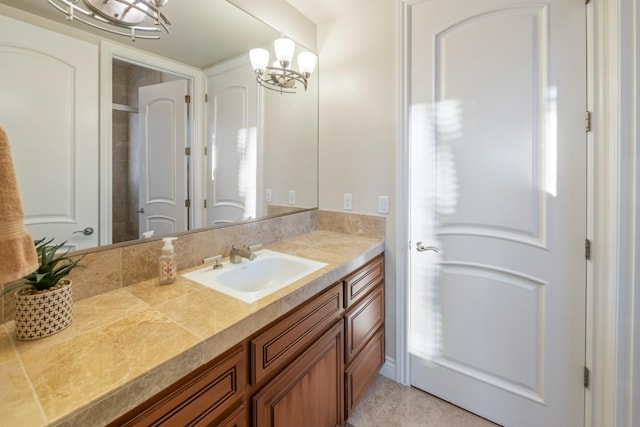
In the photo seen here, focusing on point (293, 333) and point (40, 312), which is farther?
point (293, 333)

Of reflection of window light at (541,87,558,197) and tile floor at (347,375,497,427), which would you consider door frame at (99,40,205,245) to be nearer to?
tile floor at (347,375,497,427)

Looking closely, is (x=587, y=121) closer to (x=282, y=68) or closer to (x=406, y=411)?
(x=282, y=68)

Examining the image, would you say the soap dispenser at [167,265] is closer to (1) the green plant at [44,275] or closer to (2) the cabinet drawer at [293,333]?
(1) the green plant at [44,275]

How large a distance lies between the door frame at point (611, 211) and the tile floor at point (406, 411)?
0.58m

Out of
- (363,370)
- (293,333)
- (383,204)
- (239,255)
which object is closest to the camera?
(293,333)

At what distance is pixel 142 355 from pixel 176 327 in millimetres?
137

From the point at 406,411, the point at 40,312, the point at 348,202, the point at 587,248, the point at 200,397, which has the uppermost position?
the point at 348,202

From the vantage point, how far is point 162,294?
1078 millimetres

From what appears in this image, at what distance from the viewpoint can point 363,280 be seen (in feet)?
5.33

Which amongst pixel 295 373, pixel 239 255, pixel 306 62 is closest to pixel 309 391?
pixel 295 373

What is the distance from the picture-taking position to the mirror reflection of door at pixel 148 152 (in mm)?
1162

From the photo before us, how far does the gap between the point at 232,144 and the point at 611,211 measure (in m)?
1.80

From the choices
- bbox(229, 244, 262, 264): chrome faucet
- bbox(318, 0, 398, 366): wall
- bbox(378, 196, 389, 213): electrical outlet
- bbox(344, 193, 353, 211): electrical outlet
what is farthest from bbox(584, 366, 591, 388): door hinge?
bbox(229, 244, 262, 264): chrome faucet

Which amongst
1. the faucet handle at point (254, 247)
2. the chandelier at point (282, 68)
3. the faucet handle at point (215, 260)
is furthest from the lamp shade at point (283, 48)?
the faucet handle at point (215, 260)
